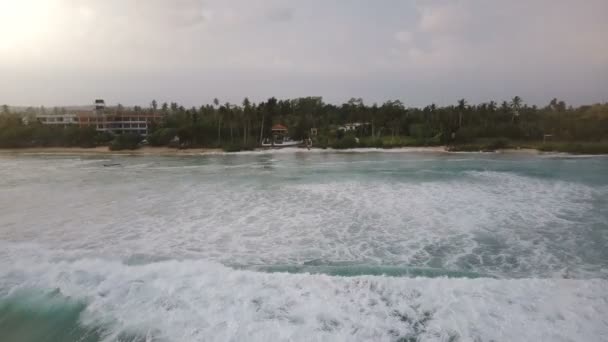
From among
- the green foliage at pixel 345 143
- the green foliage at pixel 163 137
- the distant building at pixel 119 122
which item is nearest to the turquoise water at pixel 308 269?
the green foliage at pixel 345 143

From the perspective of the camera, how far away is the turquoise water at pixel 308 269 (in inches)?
153

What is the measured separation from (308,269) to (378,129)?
1715 inches

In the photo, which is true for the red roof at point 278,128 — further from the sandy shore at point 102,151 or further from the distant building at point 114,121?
the distant building at point 114,121

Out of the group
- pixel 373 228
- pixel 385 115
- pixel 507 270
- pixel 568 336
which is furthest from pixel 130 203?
pixel 385 115

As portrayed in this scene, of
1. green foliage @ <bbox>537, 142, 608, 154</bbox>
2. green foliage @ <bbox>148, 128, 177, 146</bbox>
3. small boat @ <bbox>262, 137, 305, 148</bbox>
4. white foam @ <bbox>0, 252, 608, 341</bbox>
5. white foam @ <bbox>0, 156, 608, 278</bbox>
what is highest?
green foliage @ <bbox>148, 128, 177, 146</bbox>

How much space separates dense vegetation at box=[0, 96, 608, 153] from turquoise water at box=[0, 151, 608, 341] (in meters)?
30.8

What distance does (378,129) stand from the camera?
155ft

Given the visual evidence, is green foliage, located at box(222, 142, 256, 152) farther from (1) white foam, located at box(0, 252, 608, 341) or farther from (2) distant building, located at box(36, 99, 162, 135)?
(1) white foam, located at box(0, 252, 608, 341)

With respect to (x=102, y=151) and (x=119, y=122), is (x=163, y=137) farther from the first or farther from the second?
(x=119, y=122)

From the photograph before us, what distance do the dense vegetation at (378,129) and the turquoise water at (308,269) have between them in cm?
3083

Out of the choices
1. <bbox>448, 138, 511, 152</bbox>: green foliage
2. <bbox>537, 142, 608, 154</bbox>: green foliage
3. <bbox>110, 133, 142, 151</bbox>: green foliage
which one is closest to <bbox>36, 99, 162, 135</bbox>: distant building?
<bbox>110, 133, 142, 151</bbox>: green foliage

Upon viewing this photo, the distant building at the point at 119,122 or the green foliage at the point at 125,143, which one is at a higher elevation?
the distant building at the point at 119,122

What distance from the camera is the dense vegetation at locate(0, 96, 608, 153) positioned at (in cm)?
4175

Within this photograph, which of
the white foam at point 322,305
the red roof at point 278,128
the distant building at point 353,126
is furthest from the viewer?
the red roof at point 278,128
